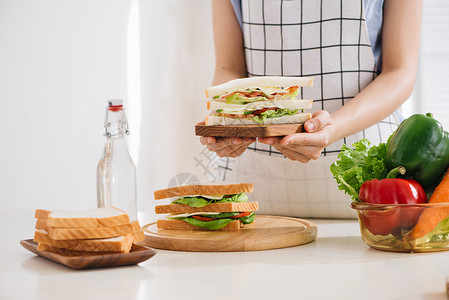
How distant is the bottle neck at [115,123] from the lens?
4.15 ft

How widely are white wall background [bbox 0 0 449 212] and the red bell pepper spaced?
7.42 ft

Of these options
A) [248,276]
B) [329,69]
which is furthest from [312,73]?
[248,276]

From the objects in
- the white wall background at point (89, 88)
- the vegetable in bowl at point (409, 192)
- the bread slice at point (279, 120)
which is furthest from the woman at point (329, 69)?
the white wall background at point (89, 88)

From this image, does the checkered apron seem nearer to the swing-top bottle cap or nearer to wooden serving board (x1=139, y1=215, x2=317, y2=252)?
wooden serving board (x1=139, y1=215, x2=317, y2=252)

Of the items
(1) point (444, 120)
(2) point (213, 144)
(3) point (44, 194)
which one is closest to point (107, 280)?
(2) point (213, 144)

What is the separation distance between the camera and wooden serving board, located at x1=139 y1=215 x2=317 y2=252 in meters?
1.12

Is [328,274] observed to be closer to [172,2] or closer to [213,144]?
[213,144]

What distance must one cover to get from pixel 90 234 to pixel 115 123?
404 mm

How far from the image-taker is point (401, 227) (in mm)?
1012

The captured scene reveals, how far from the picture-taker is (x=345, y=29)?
1.69 m

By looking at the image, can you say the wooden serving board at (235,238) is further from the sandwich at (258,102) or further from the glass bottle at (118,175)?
the sandwich at (258,102)

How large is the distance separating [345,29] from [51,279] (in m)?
1.14

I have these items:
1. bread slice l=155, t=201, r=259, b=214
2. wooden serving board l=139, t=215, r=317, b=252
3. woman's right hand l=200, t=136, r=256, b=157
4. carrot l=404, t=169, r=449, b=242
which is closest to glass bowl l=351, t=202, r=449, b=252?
carrot l=404, t=169, r=449, b=242

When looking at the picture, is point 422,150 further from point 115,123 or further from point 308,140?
point 115,123
